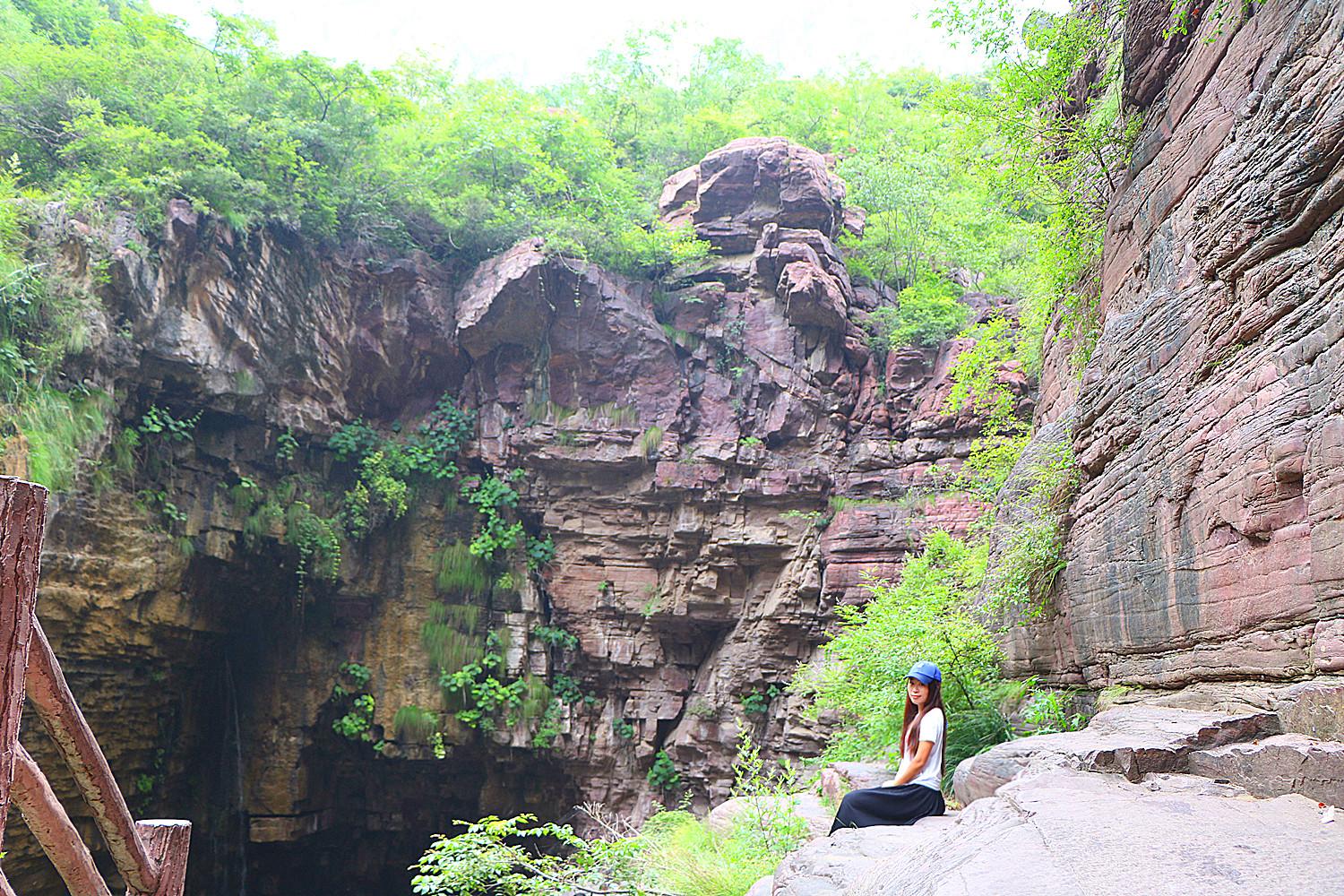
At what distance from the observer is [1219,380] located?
15.8ft

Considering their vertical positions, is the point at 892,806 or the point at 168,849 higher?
the point at 168,849

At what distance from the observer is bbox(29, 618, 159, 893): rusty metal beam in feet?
8.48

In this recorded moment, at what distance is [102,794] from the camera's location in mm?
2887

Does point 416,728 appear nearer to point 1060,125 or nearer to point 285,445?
point 285,445

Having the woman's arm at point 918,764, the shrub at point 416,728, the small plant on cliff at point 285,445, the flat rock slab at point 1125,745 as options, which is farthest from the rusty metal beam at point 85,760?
the shrub at point 416,728

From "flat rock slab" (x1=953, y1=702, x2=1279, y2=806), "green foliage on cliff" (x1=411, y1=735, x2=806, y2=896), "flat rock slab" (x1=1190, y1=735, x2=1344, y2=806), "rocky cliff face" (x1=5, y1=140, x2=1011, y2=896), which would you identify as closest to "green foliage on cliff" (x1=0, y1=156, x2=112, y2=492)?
"rocky cliff face" (x1=5, y1=140, x2=1011, y2=896)

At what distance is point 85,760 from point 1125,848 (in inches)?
144

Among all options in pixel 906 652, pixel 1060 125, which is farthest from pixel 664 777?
pixel 1060 125

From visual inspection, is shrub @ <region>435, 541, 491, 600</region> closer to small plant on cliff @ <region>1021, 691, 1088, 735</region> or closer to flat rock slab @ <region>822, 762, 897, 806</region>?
flat rock slab @ <region>822, 762, 897, 806</region>

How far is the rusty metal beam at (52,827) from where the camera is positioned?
2619 millimetres

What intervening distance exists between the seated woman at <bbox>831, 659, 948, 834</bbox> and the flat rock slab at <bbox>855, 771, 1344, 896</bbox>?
0.78 m

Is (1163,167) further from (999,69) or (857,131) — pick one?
(857,131)

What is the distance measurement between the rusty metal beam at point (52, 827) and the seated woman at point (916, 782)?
3478 mm

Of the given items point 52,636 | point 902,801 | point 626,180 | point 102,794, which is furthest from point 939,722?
point 626,180
